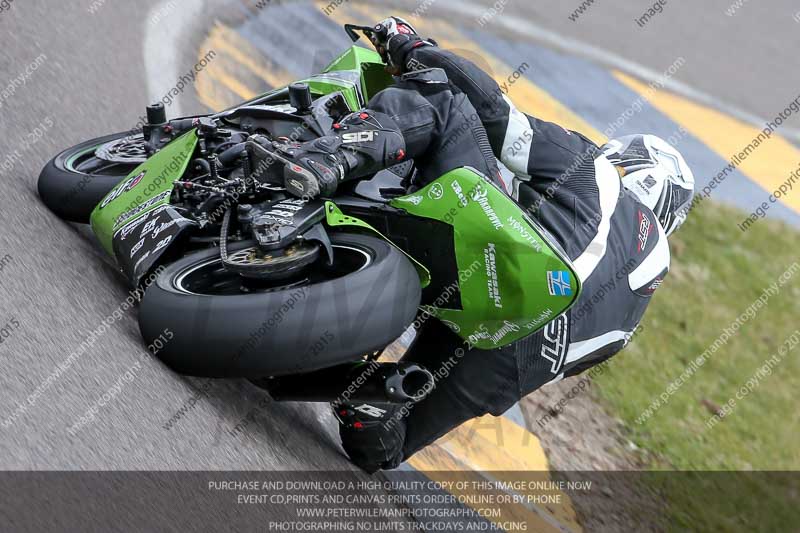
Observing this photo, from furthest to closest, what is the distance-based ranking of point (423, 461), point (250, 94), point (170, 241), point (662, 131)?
1. point (662, 131)
2. point (250, 94)
3. point (423, 461)
4. point (170, 241)

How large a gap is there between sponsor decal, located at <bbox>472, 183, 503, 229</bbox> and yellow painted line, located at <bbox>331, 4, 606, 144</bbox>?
482 centimetres

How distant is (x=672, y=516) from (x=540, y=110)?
4088 mm

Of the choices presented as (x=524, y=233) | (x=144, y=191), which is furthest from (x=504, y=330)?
(x=144, y=191)

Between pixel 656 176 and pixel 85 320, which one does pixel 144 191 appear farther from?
pixel 656 176

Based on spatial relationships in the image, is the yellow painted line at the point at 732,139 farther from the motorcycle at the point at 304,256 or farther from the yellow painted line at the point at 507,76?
the motorcycle at the point at 304,256

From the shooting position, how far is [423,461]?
492 centimetres

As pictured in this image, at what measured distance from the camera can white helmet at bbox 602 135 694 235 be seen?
450cm

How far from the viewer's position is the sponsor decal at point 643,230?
4203mm

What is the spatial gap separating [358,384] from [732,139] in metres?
6.65

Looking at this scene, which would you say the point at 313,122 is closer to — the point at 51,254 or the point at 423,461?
the point at 51,254

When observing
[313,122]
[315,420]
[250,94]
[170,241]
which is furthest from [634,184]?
[250,94]

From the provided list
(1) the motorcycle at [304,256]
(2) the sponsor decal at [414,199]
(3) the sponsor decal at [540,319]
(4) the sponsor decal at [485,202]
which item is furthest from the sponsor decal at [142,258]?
(3) the sponsor decal at [540,319]

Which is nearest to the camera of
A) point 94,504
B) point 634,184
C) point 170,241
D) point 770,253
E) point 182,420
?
point 94,504

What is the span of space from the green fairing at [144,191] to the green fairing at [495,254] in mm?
925
